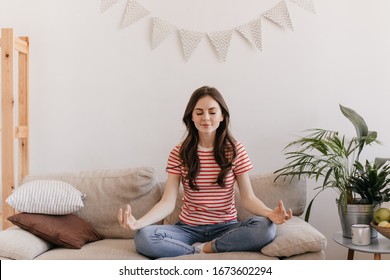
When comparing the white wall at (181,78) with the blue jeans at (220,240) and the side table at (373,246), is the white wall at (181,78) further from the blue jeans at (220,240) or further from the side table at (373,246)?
the blue jeans at (220,240)

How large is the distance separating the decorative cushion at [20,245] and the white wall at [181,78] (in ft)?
2.48

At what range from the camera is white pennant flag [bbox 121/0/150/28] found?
9.87 feet

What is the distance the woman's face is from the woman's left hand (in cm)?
46

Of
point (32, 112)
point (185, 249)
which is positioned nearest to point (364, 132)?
point (185, 249)

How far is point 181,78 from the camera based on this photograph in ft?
9.91

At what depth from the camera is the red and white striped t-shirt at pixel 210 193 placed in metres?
2.46

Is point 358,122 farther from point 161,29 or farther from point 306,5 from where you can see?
point 161,29

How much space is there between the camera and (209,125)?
2422 mm

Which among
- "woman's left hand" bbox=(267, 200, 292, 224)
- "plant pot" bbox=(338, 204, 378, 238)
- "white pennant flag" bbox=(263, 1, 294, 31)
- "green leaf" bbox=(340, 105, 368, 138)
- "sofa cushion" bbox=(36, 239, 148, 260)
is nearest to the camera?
"woman's left hand" bbox=(267, 200, 292, 224)

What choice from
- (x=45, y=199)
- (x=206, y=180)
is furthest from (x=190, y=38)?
(x=45, y=199)

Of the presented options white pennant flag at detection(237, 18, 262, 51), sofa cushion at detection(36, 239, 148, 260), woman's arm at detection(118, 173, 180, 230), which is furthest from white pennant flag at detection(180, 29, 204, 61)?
sofa cushion at detection(36, 239, 148, 260)

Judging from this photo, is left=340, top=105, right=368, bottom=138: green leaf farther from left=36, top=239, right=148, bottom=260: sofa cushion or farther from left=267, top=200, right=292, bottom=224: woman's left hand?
left=36, top=239, right=148, bottom=260: sofa cushion
